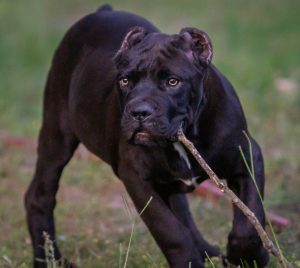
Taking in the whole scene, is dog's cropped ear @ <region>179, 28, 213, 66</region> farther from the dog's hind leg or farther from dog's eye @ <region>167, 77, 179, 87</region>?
the dog's hind leg

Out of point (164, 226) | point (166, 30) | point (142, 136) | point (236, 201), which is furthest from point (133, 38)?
point (166, 30)

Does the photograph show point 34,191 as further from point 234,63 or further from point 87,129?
point 234,63

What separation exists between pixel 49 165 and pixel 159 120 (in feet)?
5.93

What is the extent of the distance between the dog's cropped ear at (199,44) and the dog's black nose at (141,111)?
524 mm

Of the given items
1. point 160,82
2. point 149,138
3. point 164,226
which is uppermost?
point 160,82

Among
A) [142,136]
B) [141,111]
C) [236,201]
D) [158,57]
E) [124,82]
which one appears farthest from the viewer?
[124,82]

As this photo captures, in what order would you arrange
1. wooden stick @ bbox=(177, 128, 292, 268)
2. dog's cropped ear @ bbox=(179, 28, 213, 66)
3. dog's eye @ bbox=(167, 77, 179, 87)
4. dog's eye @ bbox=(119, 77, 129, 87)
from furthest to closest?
dog's cropped ear @ bbox=(179, 28, 213, 66)
dog's eye @ bbox=(119, 77, 129, 87)
dog's eye @ bbox=(167, 77, 179, 87)
wooden stick @ bbox=(177, 128, 292, 268)

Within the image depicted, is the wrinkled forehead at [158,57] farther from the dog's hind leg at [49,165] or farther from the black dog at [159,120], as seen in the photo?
the dog's hind leg at [49,165]

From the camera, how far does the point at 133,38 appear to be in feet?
17.6

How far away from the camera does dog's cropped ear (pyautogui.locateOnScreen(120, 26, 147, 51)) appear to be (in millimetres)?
5344

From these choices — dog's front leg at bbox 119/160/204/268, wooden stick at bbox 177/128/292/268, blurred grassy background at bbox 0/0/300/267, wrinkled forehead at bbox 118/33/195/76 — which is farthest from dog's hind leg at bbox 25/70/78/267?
wooden stick at bbox 177/128/292/268

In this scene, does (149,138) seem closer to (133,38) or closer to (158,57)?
(158,57)

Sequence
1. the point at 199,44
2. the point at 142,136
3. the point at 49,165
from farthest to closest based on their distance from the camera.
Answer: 1. the point at 49,165
2. the point at 199,44
3. the point at 142,136

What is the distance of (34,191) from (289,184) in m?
2.46
